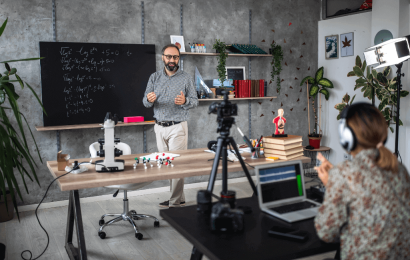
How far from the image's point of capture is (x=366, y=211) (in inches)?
44.5

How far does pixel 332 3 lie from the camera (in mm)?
5699

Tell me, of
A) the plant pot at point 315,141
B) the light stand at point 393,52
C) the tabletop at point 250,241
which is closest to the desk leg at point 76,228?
the tabletop at point 250,241

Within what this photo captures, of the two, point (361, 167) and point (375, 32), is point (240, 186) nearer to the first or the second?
point (375, 32)

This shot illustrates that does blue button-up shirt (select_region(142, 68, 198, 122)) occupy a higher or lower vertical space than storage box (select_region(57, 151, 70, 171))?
higher

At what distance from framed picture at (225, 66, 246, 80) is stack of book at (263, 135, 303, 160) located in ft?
7.71

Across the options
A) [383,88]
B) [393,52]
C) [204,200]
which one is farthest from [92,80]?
[383,88]

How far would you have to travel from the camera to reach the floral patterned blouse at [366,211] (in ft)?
3.71

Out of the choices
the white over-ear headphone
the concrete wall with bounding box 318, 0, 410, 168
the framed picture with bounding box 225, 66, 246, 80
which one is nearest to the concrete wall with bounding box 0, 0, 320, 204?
the framed picture with bounding box 225, 66, 246, 80

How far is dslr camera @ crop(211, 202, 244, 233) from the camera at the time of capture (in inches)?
55.6

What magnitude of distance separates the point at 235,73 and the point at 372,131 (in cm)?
410

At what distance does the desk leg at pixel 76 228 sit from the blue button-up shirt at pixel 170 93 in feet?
5.04

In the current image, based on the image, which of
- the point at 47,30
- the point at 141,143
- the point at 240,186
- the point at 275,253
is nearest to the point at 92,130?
the point at 141,143

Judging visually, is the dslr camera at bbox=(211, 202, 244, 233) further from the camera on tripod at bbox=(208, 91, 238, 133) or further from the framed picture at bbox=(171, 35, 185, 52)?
the framed picture at bbox=(171, 35, 185, 52)

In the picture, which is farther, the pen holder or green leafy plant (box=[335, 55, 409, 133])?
green leafy plant (box=[335, 55, 409, 133])
